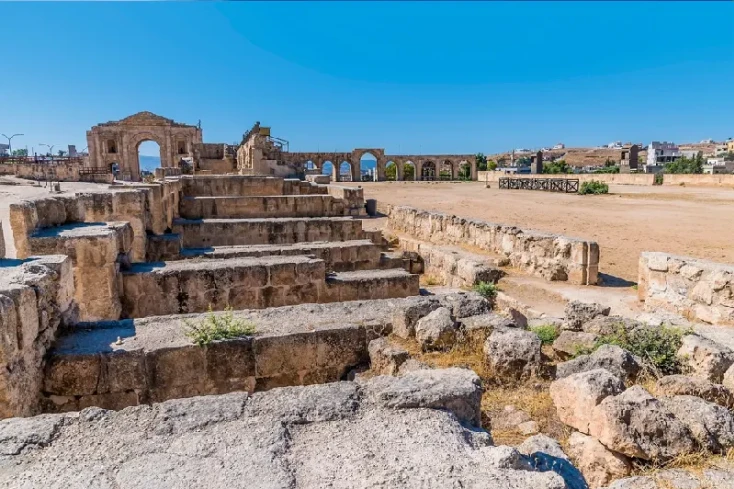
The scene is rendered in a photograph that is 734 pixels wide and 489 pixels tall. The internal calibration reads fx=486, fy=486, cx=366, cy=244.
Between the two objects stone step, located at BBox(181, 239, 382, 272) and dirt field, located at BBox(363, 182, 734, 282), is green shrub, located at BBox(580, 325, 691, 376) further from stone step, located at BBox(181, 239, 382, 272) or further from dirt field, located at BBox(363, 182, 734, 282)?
dirt field, located at BBox(363, 182, 734, 282)

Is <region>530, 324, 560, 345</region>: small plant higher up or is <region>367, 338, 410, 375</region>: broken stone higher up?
<region>367, 338, 410, 375</region>: broken stone

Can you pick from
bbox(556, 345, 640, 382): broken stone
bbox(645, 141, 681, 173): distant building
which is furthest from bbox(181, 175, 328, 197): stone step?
bbox(645, 141, 681, 173): distant building

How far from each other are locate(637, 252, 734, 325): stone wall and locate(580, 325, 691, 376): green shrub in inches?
77.9

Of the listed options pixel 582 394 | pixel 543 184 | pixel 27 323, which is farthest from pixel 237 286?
pixel 543 184

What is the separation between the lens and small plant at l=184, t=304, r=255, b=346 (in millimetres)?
3854

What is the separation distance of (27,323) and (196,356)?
3.73 feet

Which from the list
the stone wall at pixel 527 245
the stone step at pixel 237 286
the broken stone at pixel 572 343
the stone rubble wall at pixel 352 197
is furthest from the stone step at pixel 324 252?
the stone rubble wall at pixel 352 197

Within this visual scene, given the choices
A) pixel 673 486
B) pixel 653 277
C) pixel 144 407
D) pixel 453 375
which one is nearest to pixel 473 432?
pixel 453 375

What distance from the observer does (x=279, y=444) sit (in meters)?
2.30

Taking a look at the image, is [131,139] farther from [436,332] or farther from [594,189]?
[436,332]

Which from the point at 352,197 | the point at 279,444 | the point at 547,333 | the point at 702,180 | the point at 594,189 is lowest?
the point at 547,333

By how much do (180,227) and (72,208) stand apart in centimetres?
367

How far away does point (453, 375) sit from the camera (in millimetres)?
2965

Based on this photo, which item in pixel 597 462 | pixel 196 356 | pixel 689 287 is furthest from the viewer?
pixel 689 287
